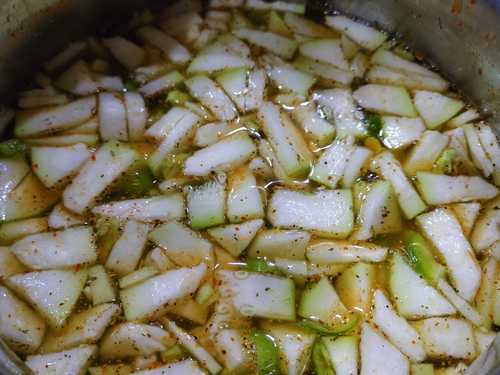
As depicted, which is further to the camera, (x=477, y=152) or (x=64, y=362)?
(x=477, y=152)

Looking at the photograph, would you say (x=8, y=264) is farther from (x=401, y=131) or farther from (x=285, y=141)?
(x=401, y=131)

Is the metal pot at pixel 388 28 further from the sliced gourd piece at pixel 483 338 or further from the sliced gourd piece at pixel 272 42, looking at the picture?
the sliced gourd piece at pixel 483 338

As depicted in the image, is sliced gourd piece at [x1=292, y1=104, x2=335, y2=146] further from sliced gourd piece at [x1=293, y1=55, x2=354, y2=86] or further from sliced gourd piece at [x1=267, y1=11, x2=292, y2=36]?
sliced gourd piece at [x1=267, y1=11, x2=292, y2=36]

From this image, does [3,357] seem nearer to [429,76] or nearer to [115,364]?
[115,364]

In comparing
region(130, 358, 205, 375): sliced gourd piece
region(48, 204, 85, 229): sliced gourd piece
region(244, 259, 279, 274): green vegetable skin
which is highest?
region(48, 204, 85, 229): sliced gourd piece

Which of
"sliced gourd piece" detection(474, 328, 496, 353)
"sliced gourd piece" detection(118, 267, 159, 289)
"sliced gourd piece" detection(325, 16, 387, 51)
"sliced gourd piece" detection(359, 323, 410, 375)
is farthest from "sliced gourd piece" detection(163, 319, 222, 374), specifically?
"sliced gourd piece" detection(325, 16, 387, 51)

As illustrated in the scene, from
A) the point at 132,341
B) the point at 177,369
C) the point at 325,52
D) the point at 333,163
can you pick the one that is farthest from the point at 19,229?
the point at 325,52

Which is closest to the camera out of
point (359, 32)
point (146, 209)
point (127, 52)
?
point (146, 209)

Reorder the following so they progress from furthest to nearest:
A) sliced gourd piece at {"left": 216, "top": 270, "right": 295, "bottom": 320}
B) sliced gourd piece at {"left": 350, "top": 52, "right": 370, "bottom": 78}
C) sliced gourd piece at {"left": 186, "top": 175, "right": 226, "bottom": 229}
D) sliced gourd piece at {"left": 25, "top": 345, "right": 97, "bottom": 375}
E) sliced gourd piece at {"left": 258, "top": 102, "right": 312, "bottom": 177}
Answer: sliced gourd piece at {"left": 350, "top": 52, "right": 370, "bottom": 78} < sliced gourd piece at {"left": 258, "top": 102, "right": 312, "bottom": 177} < sliced gourd piece at {"left": 186, "top": 175, "right": 226, "bottom": 229} < sliced gourd piece at {"left": 216, "top": 270, "right": 295, "bottom": 320} < sliced gourd piece at {"left": 25, "top": 345, "right": 97, "bottom": 375}
